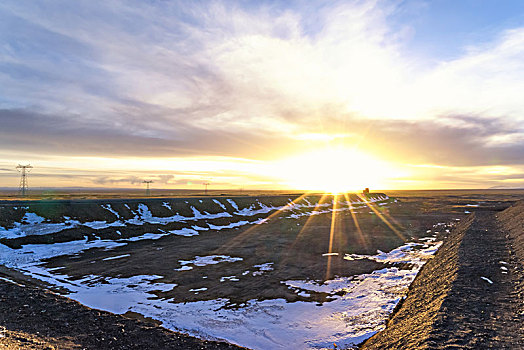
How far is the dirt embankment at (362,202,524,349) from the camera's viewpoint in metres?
10.2

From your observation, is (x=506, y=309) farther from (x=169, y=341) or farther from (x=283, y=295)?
(x=169, y=341)

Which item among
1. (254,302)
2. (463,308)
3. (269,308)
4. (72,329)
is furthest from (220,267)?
(463,308)

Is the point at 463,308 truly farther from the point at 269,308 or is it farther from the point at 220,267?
the point at 220,267

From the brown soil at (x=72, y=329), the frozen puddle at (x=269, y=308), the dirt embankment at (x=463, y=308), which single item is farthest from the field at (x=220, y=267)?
the dirt embankment at (x=463, y=308)

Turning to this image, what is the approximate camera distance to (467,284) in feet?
51.3

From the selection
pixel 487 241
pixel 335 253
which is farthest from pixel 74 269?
pixel 487 241

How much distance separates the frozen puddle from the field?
2.2 inches

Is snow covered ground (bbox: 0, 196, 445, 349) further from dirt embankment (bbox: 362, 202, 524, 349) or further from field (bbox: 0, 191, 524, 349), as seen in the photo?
dirt embankment (bbox: 362, 202, 524, 349)

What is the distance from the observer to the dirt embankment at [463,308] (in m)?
10.2

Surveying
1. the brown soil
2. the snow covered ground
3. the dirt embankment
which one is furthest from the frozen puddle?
the dirt embankment

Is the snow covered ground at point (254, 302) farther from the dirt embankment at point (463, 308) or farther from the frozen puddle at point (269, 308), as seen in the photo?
the dirt embankment at point (463, 308)

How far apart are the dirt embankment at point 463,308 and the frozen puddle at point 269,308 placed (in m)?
1.24

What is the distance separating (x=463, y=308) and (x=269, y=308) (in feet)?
29.3

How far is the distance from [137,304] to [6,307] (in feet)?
18.9
